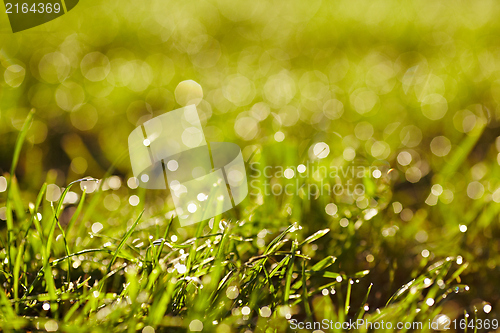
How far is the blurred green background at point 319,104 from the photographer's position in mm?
1100

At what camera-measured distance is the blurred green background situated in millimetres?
1100

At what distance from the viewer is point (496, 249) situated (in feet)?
3.47

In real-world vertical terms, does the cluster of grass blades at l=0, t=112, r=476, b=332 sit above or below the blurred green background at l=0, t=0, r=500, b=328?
above

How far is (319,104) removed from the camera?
2250 mm

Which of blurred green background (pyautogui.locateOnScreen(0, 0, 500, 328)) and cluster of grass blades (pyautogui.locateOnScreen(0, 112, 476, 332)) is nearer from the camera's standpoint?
cluster of grass blades (pyautogui.locateOnScreen(0, 112, 476, 332))

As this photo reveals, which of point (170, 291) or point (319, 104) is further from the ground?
point (170, 291)

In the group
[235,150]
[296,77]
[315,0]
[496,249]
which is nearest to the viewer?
[496,249]

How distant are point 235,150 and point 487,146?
39.6 inches

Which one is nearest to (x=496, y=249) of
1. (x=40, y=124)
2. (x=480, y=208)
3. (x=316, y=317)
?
(x=480, y=208)

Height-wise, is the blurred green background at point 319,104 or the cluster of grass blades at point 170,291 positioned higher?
the cluster of grass blades at point 170,291

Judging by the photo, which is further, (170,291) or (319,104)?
(319,104)

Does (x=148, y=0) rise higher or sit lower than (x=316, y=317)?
lower

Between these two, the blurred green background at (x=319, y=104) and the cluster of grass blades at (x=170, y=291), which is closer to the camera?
the cluster of grass blades at (x=170, y=291)

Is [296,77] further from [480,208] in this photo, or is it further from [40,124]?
[480,208]
